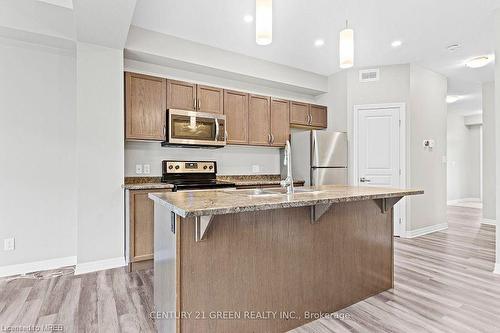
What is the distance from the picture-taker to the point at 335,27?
3.30m

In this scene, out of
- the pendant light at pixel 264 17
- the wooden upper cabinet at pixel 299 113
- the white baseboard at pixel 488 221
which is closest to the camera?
the pendant light at pixel 264 17

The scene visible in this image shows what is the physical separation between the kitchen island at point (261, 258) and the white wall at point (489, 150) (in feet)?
15.3

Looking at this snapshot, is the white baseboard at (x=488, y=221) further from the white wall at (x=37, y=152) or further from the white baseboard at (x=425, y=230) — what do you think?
the white wall at (x=37, y=152)

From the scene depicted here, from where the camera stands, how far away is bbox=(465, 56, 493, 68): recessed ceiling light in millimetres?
4196

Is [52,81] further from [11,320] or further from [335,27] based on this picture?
[335,27]

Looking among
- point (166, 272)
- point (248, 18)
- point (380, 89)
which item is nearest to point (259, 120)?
point (248, 18)

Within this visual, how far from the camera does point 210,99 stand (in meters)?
3.86

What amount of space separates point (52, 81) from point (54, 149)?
0.77 m

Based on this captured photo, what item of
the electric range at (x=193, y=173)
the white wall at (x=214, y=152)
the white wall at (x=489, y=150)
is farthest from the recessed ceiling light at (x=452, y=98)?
the electric range at (x=193, y=173)

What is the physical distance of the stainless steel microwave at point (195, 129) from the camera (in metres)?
3.48

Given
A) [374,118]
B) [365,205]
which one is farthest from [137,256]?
[374,118]

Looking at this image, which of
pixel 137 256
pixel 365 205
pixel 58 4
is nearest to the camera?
pixel 365 205

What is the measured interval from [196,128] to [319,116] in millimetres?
2383

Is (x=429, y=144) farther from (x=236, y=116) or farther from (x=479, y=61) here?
(x=236, y=116)
